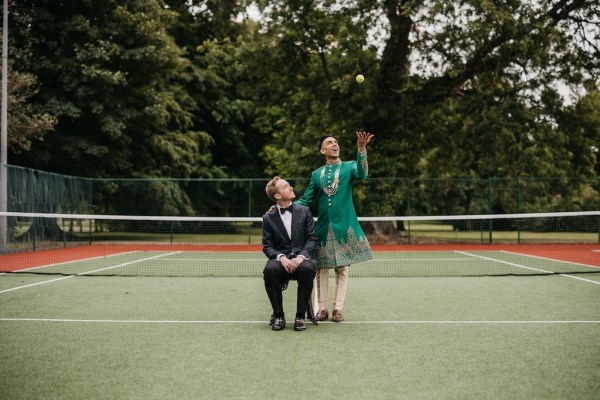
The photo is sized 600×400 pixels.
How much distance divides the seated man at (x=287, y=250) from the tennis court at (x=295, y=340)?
293mm

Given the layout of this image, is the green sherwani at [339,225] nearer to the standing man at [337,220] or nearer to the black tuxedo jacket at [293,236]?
the standing man at [337,220]

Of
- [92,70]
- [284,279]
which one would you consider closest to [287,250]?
[284,279]

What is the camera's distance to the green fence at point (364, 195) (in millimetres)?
20469

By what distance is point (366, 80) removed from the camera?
2044 centimetres

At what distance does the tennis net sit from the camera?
11.8 meters

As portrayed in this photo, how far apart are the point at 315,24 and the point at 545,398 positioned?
670 inches

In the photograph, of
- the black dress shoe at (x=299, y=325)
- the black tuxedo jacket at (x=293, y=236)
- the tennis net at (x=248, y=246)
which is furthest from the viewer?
the tennis net at (x=248, y=246)

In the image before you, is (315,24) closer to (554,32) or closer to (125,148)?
(554,32)

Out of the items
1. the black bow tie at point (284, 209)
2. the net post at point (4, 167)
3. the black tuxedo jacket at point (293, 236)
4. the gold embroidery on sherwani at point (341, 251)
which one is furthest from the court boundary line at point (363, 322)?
the net post at point (4, 167)

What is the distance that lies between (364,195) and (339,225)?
48.3 feet

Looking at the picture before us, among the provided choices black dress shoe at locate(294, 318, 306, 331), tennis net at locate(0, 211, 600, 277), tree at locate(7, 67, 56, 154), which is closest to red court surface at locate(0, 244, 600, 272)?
tennis net at locate(0, 211, 600, 277)

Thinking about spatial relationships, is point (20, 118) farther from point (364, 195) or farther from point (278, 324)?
point (278, 324)

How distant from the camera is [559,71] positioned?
2050 cm

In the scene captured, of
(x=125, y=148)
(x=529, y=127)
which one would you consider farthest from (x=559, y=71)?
(x=125, y=148)
